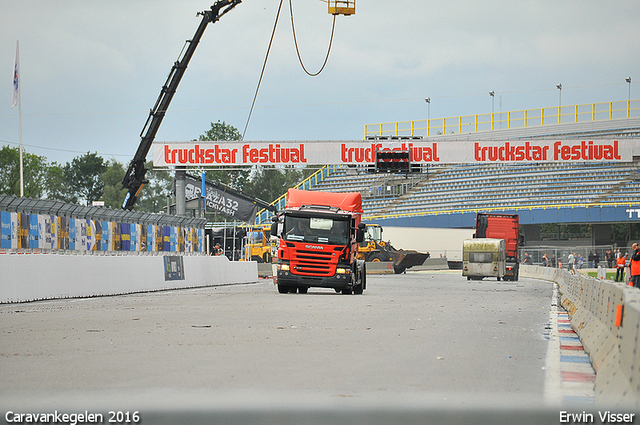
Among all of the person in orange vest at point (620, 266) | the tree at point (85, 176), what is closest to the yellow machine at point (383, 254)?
the person in orange vest at point (620, 266)

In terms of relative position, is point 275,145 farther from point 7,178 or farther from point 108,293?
point 7,178

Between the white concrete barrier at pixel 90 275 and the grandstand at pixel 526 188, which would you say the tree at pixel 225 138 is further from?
the white concrete barrier at pixel 90 275

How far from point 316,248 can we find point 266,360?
15.5m

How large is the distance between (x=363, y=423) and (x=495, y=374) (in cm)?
252

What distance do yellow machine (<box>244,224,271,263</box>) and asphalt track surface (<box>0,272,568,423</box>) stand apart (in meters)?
31.2

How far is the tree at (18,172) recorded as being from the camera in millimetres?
97625

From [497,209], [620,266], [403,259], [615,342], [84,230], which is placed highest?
[497,209]

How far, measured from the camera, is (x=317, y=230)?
23.7 m

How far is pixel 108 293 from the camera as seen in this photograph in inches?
→ 838

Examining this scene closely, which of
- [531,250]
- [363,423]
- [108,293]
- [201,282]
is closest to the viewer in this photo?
[363,423]

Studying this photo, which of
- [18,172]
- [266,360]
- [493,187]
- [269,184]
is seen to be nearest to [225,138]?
[269,184]

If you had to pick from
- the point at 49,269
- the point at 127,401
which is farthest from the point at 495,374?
the point at 49,269

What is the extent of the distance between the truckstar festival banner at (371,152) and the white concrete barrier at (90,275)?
19.1m

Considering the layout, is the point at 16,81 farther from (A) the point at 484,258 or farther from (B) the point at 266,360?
(B) the point at 266,360
